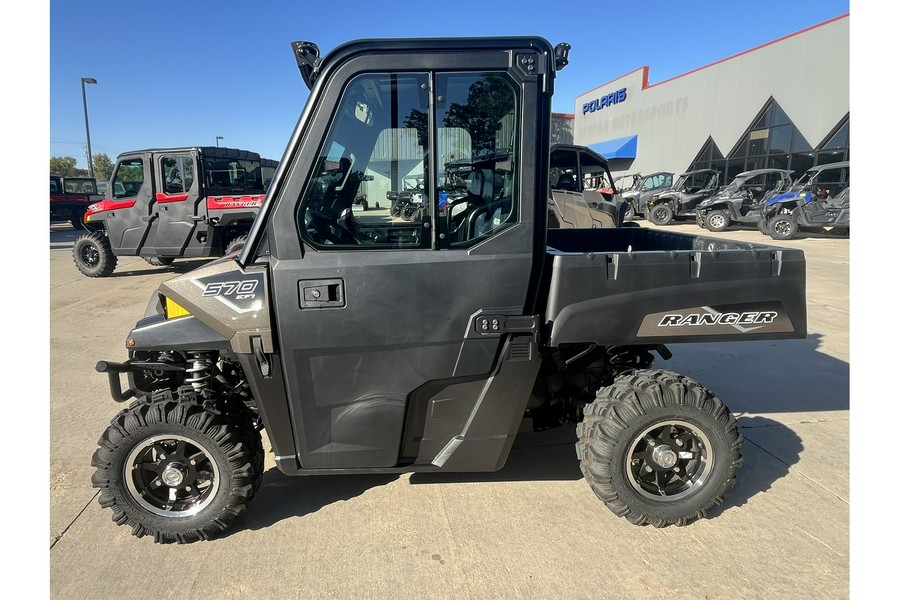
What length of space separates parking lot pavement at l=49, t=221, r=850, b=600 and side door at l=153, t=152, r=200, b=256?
695cm

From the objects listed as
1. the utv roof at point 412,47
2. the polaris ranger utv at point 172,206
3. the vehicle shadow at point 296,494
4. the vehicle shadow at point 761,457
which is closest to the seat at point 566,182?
the polaris ranger utv at point 172,206

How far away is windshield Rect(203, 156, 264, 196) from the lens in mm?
10047

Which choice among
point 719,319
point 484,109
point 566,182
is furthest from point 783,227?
point 484,109

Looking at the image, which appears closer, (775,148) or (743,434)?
(743,434)

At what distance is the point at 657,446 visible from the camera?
2.70 meters

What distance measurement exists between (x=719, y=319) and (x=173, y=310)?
9.40 ft

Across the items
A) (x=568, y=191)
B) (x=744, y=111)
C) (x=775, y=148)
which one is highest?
(x=744, y=111)

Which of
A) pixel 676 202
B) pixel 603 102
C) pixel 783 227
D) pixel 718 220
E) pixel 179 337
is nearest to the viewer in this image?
pixel 179 337

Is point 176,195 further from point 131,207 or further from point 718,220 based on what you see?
point 718,220

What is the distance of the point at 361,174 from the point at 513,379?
4.16 ft

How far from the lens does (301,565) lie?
8.07ft

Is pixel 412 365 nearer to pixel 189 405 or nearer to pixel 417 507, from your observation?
pixel 417 507

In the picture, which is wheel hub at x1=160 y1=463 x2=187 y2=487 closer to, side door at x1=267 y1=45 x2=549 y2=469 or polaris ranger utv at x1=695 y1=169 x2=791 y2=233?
side door at x1=267 y1=45 x2=549 y2=469

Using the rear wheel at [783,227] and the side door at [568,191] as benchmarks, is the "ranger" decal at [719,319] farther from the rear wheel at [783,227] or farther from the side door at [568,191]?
the rear wheel at [783,227]
